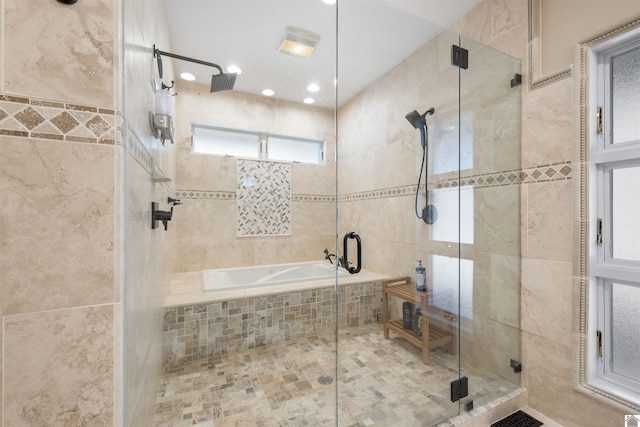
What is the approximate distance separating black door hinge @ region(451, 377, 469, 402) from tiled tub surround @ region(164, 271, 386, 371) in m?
0.59

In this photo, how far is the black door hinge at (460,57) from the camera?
1658 mm

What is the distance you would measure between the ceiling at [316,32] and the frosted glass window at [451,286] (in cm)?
151

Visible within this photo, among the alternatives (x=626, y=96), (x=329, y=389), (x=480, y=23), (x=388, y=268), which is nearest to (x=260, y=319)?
(x=329, y=389)

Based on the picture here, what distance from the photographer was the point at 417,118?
1.78 metres

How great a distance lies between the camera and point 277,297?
226cm

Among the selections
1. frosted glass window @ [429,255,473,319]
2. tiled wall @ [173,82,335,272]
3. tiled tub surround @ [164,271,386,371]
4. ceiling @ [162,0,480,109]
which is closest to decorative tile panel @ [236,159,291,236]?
tiled wall @ [173,82,335,272]

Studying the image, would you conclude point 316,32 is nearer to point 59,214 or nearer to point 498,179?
point 498,179

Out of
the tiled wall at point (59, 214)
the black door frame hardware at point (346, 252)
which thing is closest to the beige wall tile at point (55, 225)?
the tiled wall at point (59, 214)

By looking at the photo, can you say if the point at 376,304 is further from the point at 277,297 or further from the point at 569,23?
the point at 569,23

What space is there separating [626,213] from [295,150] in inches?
114

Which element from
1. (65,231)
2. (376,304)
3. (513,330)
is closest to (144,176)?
(65,231)

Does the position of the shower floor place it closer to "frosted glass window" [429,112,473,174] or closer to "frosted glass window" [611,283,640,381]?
"frosted glass window" [611,283,640,381]

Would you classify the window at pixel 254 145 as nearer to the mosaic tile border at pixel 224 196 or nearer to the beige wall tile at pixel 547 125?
the mosaic tile border at pixel 224 196

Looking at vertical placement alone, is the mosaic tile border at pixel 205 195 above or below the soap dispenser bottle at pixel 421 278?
above
